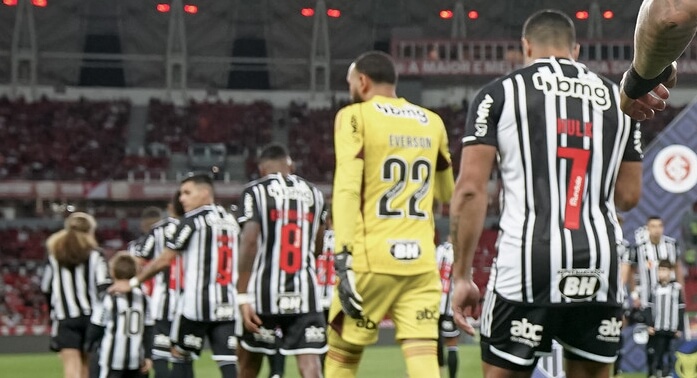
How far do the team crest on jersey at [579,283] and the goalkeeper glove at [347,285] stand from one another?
4.04ft

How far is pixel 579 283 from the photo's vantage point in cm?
411

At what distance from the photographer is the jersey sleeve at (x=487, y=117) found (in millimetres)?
4191

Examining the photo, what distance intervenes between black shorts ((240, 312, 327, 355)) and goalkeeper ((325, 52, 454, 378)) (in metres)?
1.50

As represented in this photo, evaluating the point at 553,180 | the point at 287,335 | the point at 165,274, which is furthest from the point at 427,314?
the point at 165,274

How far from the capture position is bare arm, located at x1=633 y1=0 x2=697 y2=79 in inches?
85.0

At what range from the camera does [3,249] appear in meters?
27.4

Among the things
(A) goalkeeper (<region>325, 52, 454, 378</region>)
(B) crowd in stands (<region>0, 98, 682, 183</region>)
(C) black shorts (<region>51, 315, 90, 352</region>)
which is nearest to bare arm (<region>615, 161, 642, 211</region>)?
(A) goalkeeper (<region>325, 52, 454, 378</region>)

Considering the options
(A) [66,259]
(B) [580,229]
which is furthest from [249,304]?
(B) [580,229]

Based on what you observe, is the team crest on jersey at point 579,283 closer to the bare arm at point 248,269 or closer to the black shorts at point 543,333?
the black shorts at point 543,333

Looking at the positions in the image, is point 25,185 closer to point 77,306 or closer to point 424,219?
point 77,306

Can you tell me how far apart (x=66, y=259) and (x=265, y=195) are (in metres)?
2.42

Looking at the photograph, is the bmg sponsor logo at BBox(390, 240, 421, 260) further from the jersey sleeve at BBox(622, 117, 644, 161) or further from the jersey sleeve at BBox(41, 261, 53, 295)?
the jersey sleeve at BBox(41, 261, 53, 295)

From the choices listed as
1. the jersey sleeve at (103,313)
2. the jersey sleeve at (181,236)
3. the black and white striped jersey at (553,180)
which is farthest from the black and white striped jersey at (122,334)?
the black and white striped jersey at (553,180)

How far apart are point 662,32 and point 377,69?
3.39 meters
